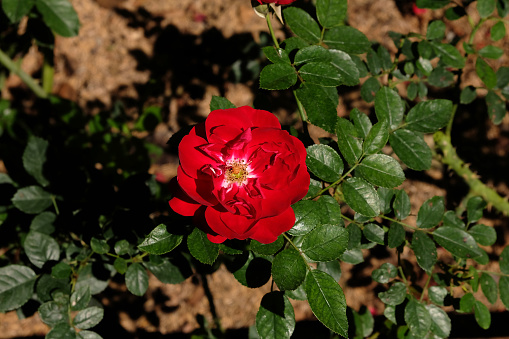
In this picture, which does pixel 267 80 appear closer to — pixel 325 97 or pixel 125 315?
pixel 325 97

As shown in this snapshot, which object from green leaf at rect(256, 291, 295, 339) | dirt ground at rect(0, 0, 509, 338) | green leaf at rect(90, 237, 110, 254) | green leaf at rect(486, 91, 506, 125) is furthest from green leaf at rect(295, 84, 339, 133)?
dirt ground at rect(0, 0, 509, 338)

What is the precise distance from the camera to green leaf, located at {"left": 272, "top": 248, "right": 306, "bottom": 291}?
0.90 meters

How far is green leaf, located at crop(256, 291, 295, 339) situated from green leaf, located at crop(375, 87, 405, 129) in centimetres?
63

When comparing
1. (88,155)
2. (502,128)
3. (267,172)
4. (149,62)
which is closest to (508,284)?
(267,172)

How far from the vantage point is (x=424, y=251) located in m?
1.22

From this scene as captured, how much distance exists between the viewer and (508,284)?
4.48 feet

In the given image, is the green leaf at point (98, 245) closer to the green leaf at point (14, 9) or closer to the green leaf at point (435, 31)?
the green leaf at point (14, 9)

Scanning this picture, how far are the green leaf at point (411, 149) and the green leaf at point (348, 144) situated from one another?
0.18 meters

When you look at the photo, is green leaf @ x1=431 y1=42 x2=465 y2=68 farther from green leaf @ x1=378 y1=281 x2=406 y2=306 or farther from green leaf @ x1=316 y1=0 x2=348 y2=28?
green leaf @ x1=378 y1=281 x2=406 y2=306

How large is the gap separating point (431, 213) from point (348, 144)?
43 cm

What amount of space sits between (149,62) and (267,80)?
224 centimetres

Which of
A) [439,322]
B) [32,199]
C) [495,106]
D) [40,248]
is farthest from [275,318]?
[495,106]

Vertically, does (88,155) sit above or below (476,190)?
above

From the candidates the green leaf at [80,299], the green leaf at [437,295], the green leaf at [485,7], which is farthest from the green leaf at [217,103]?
the green leaf at [485,7]
